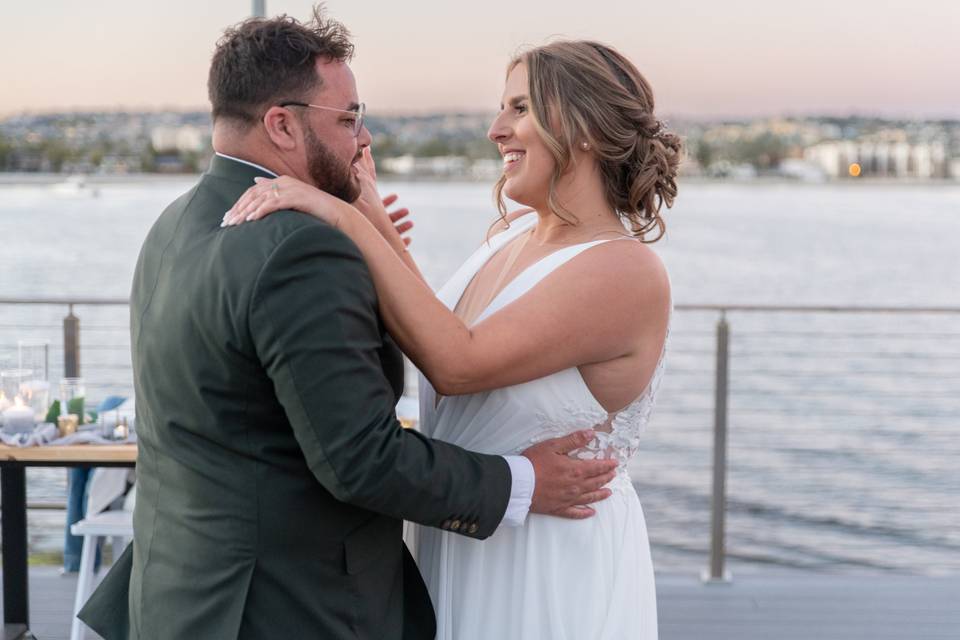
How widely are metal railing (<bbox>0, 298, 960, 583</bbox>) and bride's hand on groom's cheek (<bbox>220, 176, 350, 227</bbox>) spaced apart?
204cm

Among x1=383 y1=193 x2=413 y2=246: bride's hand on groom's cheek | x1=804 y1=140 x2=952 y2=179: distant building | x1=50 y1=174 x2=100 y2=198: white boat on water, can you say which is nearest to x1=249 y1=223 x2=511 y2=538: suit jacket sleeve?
x1=383 y1=193 x2=413 y2=246: bride's hand on groom's cheek

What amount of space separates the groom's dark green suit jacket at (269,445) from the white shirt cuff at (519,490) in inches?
1.5

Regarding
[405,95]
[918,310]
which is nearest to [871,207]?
[405,95]

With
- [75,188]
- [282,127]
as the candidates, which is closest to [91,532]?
[282,127]

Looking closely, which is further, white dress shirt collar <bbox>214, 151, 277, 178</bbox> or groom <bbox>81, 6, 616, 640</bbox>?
white dress shirt collar <bbox>214, 151, 277, 178</bbox>

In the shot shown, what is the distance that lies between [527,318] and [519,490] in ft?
0.89

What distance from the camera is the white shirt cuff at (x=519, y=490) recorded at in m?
1.72

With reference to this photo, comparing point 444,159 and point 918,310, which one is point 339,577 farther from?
point 444,159

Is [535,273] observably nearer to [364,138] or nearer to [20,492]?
[364,138]

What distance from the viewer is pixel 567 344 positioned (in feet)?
5.76

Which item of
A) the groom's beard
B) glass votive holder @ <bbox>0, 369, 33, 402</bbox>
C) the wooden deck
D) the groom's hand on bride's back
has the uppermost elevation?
the groom's beard

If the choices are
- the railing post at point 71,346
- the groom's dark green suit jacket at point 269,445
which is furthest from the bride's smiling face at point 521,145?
the railing post at point 71,346

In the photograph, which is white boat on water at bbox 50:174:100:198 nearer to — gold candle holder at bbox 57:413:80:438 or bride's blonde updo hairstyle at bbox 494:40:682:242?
gold candle holder at bbox 57:413:80:438

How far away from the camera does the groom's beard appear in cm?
162
